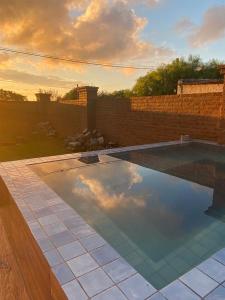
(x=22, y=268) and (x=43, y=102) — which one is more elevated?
(x=43, y=102)

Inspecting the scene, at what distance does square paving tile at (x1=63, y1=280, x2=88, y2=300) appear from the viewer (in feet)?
3.80

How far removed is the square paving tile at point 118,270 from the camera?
1.32m

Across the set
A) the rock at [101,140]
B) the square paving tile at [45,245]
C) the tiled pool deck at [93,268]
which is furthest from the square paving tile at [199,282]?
the rock at [101,140]

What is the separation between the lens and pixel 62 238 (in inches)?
66.6

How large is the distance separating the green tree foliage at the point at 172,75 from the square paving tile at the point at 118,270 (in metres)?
17.5

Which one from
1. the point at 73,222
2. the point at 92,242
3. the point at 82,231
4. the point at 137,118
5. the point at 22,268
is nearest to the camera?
the point at 92,242

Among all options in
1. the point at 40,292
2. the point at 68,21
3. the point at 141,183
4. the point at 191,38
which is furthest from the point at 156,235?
the point at 191,38

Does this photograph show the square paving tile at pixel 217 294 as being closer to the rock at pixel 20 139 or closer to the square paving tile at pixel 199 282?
the square paving tile at pixel 199 282

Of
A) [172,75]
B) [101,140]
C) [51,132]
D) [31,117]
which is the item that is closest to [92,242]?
[101,140]

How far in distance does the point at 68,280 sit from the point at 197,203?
220 centimetres

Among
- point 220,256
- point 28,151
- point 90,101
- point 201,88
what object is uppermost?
point 201,88

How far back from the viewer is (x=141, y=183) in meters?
3.65

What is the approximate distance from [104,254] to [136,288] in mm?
351

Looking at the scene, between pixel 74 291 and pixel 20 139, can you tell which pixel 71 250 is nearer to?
pixel 74 291
